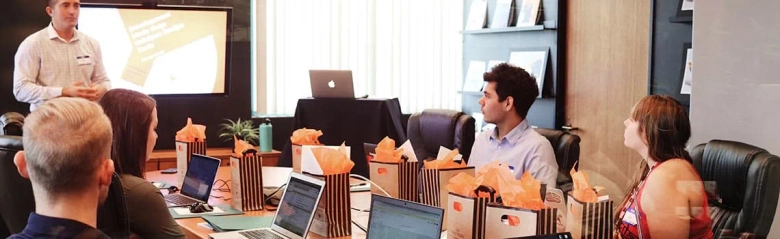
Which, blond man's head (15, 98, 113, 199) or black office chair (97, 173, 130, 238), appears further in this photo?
black office chair (97, 173, 130, 238)

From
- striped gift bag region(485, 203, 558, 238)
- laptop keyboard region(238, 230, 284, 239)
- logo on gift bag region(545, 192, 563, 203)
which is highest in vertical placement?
logo on gift bag region(545, 192, 563, 203)

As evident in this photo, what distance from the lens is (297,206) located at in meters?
2.80

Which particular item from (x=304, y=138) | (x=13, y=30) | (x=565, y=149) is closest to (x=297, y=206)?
(x=304, y=138)

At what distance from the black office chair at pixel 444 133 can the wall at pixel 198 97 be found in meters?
2.01

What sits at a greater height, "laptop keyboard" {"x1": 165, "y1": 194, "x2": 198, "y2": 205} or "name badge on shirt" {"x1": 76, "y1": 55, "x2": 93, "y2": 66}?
"name badge on shirt" {"x1": 76, "y1": 55, "x2": 93, "y2": 66}

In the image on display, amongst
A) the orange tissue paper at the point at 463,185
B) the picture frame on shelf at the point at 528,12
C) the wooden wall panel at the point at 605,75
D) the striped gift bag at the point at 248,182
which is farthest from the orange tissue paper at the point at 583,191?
the picture frame on shelf at the point at 528,12

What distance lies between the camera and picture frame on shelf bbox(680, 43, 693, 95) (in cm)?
460

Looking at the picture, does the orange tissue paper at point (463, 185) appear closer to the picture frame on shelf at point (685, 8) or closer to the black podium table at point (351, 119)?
the picture frame on shelf at point (685, 8)

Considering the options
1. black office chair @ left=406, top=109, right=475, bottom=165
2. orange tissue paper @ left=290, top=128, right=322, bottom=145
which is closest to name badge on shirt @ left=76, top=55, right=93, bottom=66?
orange tissue paper @ left=290, top=128, right=322, bottom=145

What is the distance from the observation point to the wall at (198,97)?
5.31 meters

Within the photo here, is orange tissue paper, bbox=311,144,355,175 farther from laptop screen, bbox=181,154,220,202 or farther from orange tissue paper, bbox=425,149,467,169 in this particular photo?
laptop screen, bbox=181,154,220,202

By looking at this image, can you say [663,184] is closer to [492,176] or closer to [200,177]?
[492,176]

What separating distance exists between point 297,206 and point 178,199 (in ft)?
2.86

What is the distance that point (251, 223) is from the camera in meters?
3.01
